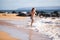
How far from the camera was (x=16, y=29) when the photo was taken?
2.65 m

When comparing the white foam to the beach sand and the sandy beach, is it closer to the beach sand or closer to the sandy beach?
the sandy beach

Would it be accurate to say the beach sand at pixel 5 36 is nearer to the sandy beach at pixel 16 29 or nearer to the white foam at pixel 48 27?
the sandy beach at pixel 16 29

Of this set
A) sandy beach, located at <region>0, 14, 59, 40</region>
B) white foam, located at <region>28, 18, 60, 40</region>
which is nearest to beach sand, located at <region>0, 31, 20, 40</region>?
sandy beach, located at <region>0, 14, 59, 40</region>

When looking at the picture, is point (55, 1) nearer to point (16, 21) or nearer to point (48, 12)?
point (48, 12)

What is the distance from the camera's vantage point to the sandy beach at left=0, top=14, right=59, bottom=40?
253 cm

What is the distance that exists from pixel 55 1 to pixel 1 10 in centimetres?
77

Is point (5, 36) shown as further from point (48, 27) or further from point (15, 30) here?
point (48, 27)

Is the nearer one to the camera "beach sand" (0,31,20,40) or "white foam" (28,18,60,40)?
"beach sand" (0,31,20,40)

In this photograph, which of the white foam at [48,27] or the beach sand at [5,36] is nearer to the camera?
the beach sand at [5,36]

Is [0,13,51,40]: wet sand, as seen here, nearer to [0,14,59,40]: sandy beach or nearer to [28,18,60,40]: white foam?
[0,14,59,40]: sandy beach

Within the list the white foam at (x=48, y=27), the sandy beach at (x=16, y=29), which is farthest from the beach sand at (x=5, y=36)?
the white foam at (x=48, y=27)

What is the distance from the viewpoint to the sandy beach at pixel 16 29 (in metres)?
2.53

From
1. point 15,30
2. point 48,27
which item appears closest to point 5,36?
point 15,30

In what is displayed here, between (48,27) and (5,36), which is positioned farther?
(48,27)
